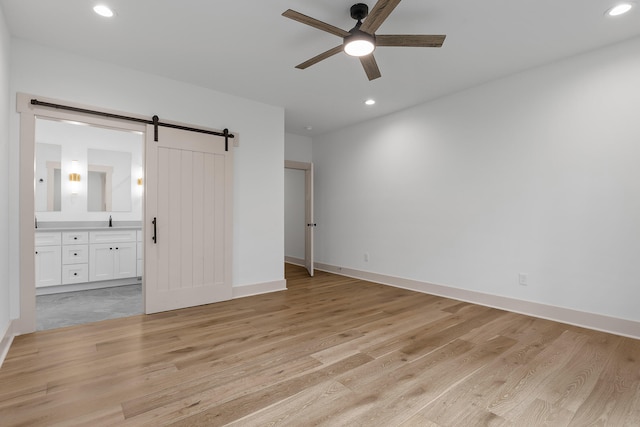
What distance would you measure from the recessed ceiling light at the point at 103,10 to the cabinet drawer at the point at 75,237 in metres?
3.47

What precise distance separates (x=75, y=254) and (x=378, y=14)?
5215mm

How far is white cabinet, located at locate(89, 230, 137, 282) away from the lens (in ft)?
16.1

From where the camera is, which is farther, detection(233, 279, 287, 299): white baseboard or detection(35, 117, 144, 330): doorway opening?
detection(35, 117, 144, 330): doorway opening

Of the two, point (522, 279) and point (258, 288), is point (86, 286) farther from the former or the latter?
point (522, 279)

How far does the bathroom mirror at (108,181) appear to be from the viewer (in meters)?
5.41

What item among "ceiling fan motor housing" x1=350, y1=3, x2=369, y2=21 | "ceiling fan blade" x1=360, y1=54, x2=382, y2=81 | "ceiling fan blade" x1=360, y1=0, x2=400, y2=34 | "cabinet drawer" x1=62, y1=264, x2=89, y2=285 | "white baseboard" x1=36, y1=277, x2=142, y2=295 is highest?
"ceiling fan motor housing" x1=350, y1=3, x2=369, y2=21

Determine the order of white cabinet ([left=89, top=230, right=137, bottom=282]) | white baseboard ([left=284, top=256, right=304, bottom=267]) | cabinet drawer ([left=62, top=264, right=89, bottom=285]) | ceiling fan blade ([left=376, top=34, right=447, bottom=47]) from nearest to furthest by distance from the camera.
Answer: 1. ceiling fan blade ([left=376, top=34, right=447, bottom=47])
2. cabinet drawer ([left=62, top=264, right=89, bottom=285])
3. white cabinet ([left=89, top=230, right=137, bottom=282])
4. white baseboard ([left=284, top=256, right=304, bottom=267])

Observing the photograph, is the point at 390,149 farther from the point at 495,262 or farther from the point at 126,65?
the point at 126,65

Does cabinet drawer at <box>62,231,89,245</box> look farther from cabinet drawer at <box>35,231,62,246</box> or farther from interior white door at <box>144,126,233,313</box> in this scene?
interior white door at <box>144,126,233,313</box>

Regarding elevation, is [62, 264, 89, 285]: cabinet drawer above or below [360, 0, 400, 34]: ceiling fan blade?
below

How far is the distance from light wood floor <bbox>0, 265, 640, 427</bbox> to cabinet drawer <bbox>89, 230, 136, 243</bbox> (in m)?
2.17

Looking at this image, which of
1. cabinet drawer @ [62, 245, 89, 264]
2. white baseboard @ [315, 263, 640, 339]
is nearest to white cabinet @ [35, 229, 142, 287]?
cabinet drawer @ [62, 245, 89, 264]

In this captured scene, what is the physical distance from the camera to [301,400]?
1.89 metres

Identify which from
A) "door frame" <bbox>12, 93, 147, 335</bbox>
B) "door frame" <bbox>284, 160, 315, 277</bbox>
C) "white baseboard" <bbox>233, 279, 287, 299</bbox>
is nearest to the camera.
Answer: "door frame" <bbox>12, 93, 147, 335</bbox>
